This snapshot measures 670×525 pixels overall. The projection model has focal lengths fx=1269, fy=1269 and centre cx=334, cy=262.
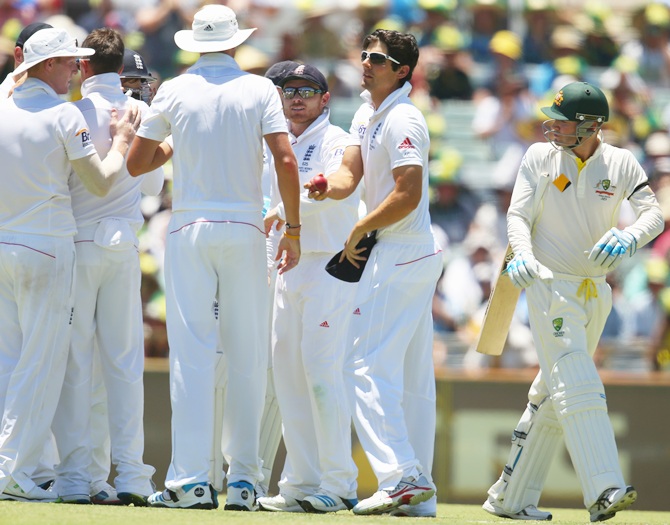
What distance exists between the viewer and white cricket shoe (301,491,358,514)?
6.80 meters

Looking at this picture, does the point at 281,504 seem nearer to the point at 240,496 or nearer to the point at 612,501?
the point at 240,496

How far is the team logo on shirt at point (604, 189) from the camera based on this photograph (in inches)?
268

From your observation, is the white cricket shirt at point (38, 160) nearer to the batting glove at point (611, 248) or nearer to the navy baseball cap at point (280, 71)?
the navy baseball cap at point (280, 71)

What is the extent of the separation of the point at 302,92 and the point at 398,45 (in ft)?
3.01

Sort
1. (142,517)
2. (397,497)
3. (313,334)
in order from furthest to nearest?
(313,334)
(397,497)
(142,517)

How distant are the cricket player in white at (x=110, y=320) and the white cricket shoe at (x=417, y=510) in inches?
56.3

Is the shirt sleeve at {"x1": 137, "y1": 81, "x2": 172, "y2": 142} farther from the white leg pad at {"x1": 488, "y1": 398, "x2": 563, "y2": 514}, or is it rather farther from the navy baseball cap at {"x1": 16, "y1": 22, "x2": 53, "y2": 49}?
the white leg pad at {"x1": 488, "y1": 398, "x2": 563, "y2": 514}

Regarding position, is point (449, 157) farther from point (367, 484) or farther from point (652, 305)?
point (367, 484)

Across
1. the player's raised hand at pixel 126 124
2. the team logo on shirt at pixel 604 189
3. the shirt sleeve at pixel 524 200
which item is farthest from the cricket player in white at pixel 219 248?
the team logo on shirt at pixel 604 189

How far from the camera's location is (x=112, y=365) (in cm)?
691

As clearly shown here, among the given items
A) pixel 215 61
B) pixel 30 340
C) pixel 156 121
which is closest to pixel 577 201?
pixel 215 61

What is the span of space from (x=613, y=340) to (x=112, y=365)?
5834mm

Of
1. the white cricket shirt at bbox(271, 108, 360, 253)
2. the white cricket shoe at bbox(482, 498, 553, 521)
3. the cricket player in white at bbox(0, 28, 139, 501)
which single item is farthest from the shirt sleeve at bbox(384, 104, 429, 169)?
the white cricket shoe at bbox(482, 498, 553, 521)

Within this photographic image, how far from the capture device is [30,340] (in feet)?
21.6
